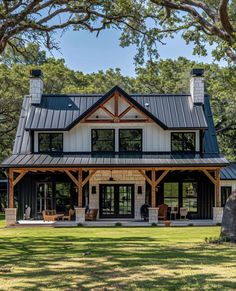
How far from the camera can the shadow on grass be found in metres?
8.10

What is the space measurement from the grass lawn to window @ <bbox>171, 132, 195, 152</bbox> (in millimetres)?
10359

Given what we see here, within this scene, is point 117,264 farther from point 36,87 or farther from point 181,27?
point 36,87

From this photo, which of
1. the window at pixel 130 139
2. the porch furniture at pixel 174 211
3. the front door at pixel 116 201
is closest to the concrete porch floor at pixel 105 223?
the porch furniture at pixel 174 211

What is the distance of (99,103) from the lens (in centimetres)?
2564

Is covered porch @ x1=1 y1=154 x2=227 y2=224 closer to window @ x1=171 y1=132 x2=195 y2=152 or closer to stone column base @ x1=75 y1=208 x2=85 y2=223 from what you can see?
window @ x1=171 y1=132 x2=195 y2=152

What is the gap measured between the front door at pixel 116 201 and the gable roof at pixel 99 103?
12.1 feet

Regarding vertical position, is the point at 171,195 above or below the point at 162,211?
above

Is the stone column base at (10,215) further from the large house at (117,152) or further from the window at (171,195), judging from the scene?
the window at (171,195)

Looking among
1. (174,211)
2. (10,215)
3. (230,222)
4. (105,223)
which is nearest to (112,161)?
(105,223)

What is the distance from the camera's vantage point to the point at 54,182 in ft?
87.6

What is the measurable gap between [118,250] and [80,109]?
15.3 m

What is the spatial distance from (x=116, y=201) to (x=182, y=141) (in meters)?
4.49

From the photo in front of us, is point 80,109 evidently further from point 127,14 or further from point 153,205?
point 127,14

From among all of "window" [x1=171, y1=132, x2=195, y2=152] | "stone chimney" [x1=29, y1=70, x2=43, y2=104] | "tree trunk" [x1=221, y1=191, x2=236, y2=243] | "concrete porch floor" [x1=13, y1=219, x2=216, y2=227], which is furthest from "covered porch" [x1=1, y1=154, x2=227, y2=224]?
"tree trunk" [x1=221, y1=191, x2=236, y2=243]
